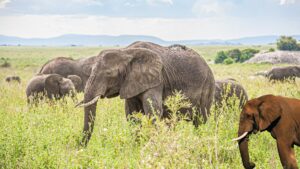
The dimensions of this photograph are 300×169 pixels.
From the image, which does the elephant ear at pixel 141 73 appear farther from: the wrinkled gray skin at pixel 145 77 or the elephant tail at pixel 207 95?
the elephant tail at pixel 207 95

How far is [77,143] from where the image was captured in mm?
7961

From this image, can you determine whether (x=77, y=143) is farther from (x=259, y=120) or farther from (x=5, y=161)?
(x=259, y=120)

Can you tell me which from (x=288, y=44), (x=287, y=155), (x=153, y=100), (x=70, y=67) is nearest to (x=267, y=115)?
(x=287, y=155)

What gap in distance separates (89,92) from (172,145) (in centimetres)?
383

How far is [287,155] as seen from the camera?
19.3 feet

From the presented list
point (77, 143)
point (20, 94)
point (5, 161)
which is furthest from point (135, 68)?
point (20, 94)

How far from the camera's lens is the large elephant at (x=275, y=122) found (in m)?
5.96

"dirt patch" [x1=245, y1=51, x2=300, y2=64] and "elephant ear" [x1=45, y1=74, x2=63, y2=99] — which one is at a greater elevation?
"elephant ear" [x1=45, y1=74, x2=63, y2=99]

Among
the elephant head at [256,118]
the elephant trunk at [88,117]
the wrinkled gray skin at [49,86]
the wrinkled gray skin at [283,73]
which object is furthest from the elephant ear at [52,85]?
the wrinkled gray skin at [283,73]

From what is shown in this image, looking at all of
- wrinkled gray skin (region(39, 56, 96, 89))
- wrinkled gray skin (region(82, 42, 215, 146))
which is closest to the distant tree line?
wrinkled gray skin (region(39, 56, 96, 89))

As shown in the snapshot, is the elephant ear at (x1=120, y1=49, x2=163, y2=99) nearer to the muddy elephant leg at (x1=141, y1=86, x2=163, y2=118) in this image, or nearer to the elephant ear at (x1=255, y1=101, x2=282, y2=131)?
the muddy elephant leg at (x1=141, y1=86, x2=163, y2=118)

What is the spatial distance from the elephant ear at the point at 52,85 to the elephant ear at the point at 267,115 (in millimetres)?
10245

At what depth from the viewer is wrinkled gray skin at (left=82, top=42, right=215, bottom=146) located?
8.27 metres

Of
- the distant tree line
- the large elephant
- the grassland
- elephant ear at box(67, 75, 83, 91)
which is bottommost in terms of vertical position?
the distant tree line
